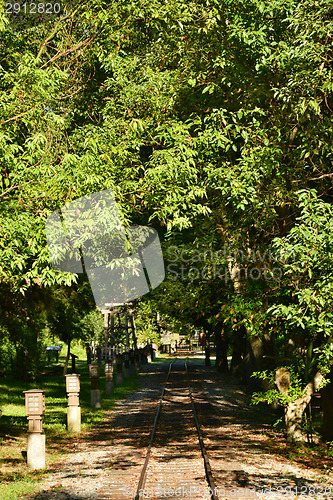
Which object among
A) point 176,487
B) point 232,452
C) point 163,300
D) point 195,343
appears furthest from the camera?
point 195,343

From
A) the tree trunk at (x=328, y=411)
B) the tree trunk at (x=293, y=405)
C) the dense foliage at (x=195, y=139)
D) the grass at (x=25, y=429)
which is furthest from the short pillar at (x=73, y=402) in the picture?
the tree trunk at (x=328, y=411)

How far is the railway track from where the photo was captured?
8398mm

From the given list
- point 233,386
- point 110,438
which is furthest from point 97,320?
point 110,438

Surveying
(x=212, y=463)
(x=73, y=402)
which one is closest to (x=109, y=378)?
(x=73, y=402)

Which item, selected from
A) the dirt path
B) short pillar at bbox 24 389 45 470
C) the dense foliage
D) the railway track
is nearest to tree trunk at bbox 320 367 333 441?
the dirt path

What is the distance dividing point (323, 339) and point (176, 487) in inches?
180

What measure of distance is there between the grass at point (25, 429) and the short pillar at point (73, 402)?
0.89 feet

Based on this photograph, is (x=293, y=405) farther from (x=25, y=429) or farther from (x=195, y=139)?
(x=25, y=429)

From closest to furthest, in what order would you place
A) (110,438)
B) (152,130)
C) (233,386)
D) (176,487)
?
(176,487), (152,130), (110,438), (233,386)

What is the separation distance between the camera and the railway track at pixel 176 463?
27.6 ft

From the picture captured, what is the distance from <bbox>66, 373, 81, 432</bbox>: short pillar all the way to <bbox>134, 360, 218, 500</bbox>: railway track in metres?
1.94

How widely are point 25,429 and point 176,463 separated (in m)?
5.85

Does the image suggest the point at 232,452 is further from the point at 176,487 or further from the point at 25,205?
the point at 25,205

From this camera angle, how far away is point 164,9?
11898 millimetres
